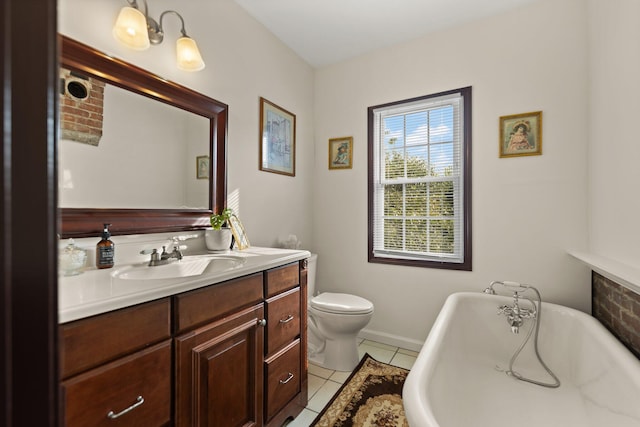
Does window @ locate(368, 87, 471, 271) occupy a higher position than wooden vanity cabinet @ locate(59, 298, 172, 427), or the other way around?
window @ locate(368, 87, 471, 271)

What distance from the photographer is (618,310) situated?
1.57 metres

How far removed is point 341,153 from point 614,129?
1.84 meters

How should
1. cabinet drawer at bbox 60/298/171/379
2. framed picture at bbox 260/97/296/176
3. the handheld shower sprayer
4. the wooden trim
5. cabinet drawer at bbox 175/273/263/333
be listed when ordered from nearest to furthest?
the wooden trim < cabinet drawer at bbox 60/298/171/379 < cabinet drawer at bbox 175/273/263/333 < the handheld shower sprayer < framed picture at bbox 260/97/296/176

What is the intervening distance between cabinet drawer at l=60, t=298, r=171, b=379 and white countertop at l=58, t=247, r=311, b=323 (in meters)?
0.03

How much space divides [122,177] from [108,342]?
88cm

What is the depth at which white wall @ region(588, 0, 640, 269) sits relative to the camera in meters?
1.43

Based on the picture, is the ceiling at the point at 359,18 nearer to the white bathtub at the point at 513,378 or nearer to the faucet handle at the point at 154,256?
the faucet handle at the point at 154,256

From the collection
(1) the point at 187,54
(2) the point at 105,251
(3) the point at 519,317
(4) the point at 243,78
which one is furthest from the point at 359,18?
(3) the point at 519,317

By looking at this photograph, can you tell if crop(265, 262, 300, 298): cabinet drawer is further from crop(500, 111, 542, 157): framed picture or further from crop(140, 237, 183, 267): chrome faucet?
crop(500, 111, 542, 157): framed picture

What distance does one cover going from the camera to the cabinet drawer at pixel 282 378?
1.48 metres

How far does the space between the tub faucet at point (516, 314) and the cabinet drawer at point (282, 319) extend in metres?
1.35

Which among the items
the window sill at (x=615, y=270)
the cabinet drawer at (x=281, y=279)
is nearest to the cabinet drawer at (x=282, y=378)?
the cabinet drawer at (x=281, y=279)

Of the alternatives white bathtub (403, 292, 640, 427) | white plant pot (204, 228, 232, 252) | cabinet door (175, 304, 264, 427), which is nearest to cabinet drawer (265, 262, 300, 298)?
cabinet door (175, 304, 264, 427)

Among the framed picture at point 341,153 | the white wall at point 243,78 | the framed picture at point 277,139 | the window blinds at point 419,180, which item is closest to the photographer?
the white wall at point 243,78
